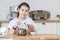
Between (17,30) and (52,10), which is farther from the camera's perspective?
(52,10)

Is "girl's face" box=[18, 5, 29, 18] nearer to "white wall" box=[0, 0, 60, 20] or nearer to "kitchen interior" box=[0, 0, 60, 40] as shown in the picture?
"kitchen interior" box=[0, 0, 60, 40]

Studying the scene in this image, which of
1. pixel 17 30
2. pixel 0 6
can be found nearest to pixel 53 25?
pixel 0 6

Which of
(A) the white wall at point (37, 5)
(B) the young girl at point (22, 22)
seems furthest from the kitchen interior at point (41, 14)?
(B) the young girl at point (22, 22)

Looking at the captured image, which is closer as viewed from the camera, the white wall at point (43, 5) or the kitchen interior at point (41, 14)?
the kitchen interior at point (41, 14)

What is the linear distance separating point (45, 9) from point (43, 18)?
0.35 metres

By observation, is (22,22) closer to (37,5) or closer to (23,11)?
(23,11)

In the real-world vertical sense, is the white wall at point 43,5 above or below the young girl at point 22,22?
above

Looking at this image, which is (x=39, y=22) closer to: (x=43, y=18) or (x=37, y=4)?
(x=43, y=18)

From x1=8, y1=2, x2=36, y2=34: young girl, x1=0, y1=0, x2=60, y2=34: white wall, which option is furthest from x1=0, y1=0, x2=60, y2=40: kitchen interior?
x1=8, y1=2, x2=36, y2=34: young girl

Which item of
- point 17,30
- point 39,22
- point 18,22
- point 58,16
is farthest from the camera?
point 58,16

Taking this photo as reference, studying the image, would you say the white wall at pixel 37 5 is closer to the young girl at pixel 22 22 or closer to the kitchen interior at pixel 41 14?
the kitchen interior at pixel 41 14

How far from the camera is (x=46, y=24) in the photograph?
148 inches

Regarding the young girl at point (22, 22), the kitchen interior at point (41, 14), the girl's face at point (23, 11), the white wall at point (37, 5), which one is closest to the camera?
the young girl at point (22, 22)

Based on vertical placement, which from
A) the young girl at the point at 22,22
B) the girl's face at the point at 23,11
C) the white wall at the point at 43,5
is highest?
the white wall at the point at 43,5
